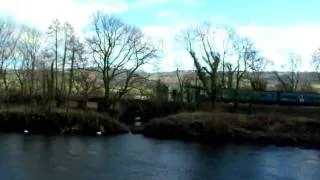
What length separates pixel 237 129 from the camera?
93.2 metres

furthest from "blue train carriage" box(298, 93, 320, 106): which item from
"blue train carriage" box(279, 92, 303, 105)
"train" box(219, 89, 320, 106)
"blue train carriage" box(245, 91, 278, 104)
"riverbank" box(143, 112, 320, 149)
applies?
"riverbank" box(143, 112, 320, 149)

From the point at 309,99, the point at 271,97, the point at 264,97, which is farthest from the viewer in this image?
the point at 264,97

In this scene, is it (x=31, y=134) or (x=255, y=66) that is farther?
(x=255, y=66)

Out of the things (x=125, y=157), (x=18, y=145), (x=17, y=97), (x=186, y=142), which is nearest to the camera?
(x=125, y=157)

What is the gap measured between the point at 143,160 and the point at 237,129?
34.6 m

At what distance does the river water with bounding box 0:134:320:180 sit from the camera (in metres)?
51.5

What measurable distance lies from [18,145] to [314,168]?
1328 inches

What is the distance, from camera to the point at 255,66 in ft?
435

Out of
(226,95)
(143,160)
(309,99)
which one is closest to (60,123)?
(143,160)

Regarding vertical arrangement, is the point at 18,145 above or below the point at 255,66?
below

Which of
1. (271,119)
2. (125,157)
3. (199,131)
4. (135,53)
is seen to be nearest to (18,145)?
(125,157)

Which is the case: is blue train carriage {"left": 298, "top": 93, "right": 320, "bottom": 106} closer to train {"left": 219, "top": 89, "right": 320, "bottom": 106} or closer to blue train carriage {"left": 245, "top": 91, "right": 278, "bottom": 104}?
train {"left": 219, "top": 89, "right": 320, "bottom": 106}

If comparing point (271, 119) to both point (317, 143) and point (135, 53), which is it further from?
point (135, 53)

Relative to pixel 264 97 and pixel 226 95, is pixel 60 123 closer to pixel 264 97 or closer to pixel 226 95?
pixel 226 95
